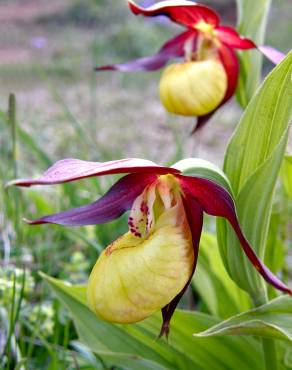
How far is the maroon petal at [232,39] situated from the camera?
1.12 metres

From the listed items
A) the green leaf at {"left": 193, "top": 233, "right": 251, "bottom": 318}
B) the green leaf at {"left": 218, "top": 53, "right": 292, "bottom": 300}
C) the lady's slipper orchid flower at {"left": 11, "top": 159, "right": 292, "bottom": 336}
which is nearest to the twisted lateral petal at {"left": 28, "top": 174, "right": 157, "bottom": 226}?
the lady's slipper orchid flower at {"left": 11, "top": 159, "right": 292, "bottom": 336}

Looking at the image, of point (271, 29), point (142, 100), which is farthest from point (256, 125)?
point (271, 29)

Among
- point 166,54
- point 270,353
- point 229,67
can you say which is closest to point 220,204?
point 270,353

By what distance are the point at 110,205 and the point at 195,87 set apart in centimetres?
42

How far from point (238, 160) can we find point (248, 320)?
0.67 ft

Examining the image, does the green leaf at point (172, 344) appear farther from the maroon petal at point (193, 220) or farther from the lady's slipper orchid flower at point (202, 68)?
the lady's slipper orchid flower at point (202, 68)

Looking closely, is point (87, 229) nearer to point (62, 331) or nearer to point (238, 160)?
point (62, 331)

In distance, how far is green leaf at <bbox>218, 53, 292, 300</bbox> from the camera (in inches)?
27.9

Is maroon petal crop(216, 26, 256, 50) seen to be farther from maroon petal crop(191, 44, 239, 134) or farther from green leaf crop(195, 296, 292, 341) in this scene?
green leaf crop(195, 296, 292, 341)

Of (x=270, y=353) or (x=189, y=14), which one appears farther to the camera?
(x=189, y=14)

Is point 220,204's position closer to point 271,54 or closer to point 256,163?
point 256,163

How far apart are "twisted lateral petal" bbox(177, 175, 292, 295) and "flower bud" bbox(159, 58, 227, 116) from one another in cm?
41

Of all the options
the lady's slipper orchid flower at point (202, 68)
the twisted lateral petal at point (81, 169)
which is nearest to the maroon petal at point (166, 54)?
the lady's slipper orchid flower at point (202, 68)

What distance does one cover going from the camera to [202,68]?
3.77ft
